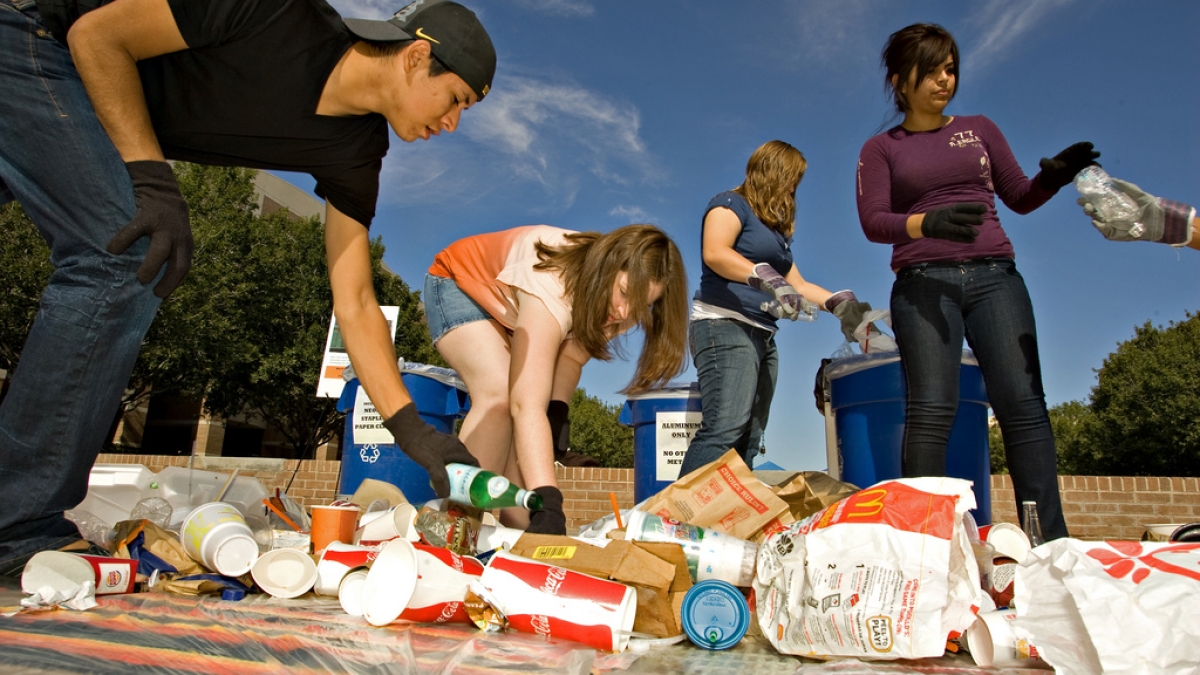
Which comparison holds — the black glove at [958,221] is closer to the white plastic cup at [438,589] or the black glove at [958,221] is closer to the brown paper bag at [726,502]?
the brown paper bag at [726,502]

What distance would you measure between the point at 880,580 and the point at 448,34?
1456 mm

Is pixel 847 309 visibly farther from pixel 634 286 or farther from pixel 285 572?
pixel 285 572

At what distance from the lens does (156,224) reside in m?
1.49

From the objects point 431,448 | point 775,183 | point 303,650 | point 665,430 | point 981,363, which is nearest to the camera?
point 303,650

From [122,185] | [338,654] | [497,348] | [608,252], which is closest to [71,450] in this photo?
[122,185]

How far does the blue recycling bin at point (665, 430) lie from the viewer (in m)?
3.28

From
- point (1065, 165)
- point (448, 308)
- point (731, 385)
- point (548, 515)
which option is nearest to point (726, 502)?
point (548, 515)

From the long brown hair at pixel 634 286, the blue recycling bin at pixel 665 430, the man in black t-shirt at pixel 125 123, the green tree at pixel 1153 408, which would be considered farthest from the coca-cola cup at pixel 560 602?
the green tree at pixel 1153 408

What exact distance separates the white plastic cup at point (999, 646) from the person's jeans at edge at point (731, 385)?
1298 mm

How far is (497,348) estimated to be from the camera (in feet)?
8.02

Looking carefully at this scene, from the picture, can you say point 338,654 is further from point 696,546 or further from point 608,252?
point 608,252

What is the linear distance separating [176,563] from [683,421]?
2.14 meters

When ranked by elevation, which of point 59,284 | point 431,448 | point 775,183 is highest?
point 775,183

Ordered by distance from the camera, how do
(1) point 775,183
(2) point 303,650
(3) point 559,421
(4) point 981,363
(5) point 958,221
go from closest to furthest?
(2) point 303,650, (5) point 958,221, (4) point 981,363, (3) point 559,421, (1) point 775,183
